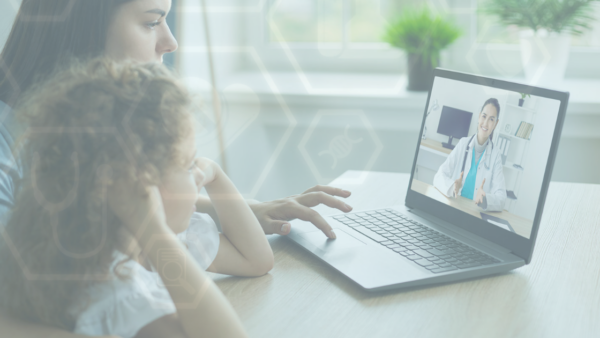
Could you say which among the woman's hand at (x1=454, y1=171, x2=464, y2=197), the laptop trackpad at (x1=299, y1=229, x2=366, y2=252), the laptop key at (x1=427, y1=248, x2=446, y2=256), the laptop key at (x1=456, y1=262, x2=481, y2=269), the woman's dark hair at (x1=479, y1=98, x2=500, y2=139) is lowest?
the laptop trackpad at (x1=299, y1=229, x2=366, y2=252)

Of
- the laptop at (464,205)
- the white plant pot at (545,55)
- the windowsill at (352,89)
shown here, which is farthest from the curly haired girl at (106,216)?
the white plant pot at (545,55)

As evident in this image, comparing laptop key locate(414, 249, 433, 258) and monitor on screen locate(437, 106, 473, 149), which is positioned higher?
monitor on screen locate(437, 106, 473, 149)

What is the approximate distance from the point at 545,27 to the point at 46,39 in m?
1.33

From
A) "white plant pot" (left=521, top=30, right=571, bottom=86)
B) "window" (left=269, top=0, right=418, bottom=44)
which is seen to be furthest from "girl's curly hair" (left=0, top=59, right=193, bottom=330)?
"window" (left=269, top=0, right=418, bottom=44)

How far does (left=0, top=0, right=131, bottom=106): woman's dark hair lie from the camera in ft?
2.48

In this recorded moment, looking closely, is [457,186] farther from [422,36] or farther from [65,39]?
[422,36]

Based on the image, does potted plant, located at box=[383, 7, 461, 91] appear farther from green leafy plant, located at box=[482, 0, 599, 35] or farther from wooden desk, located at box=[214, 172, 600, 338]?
wooden desk, located at box=[214, 172, 600, 338]

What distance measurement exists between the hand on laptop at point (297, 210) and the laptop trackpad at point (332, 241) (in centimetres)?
1

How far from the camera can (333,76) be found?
1895 mm

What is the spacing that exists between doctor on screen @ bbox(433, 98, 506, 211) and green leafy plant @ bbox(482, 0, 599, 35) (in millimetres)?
935

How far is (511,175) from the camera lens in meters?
0.69

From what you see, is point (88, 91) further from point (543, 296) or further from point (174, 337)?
point (543, 296)

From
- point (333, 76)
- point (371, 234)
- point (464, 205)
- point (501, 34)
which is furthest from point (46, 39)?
point (501, 34)

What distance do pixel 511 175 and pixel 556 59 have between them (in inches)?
39.4
